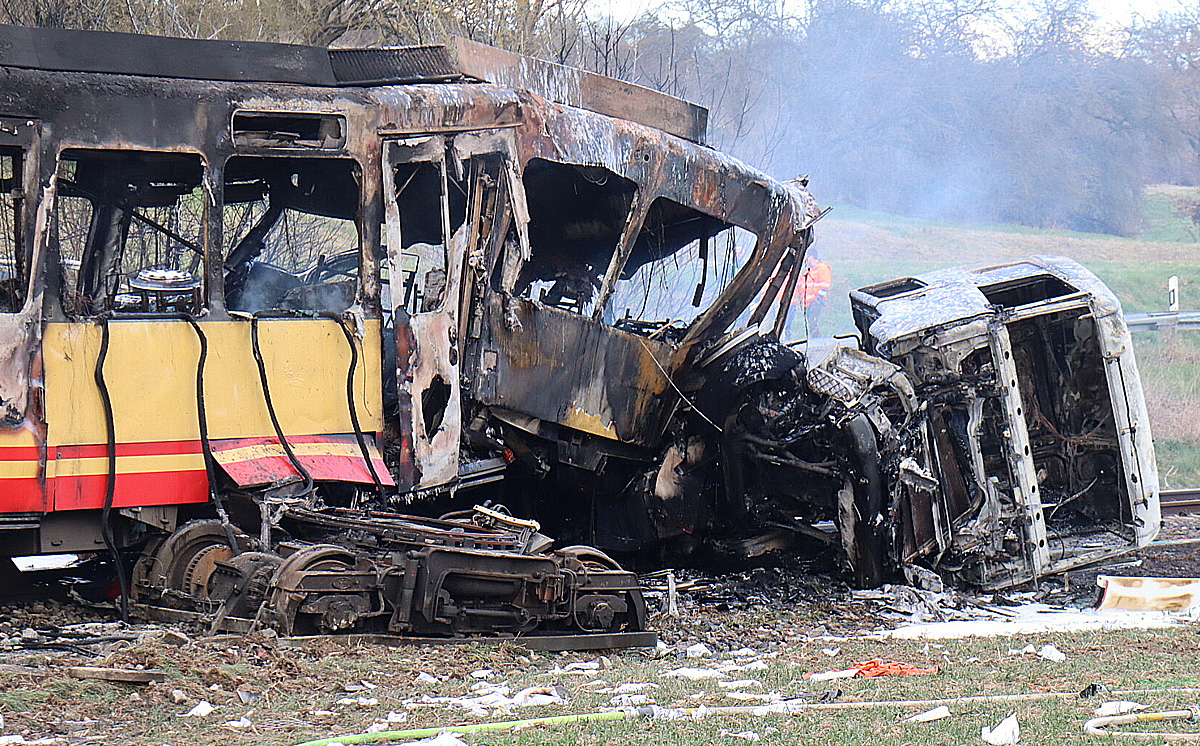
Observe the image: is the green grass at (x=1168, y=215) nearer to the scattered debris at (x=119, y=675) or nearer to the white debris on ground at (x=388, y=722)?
the white debris on ground at (x=388, y=722)

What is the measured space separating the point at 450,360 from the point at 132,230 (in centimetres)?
188

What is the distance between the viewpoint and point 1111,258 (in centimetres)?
3150

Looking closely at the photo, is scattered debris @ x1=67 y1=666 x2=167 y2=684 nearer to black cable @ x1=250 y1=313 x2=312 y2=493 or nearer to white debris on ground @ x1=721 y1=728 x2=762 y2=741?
black cable @ x1=250 y1=313 x2=312 y2=493

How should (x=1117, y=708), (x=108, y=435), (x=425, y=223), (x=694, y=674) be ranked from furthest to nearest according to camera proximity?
(x=425, y=223) < (x=108, y=435) < (x=694, y=674) < (x=1117, y=708)

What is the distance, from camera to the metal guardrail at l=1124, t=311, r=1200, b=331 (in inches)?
858

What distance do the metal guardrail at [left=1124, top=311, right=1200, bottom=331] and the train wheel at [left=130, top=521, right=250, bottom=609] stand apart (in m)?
19.2

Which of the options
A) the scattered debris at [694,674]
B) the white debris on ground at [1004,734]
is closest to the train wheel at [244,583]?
the scattered debris at [694,674]

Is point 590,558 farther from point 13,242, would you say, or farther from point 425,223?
point 13,242

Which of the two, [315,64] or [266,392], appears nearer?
[266,392]

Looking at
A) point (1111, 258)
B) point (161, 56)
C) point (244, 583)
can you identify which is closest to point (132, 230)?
point (161, 56)

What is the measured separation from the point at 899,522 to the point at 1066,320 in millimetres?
2610

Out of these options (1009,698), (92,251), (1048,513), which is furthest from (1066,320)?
(92,251)

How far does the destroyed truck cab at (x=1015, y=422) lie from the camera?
8.28 m

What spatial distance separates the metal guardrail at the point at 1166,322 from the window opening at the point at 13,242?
19771mm
